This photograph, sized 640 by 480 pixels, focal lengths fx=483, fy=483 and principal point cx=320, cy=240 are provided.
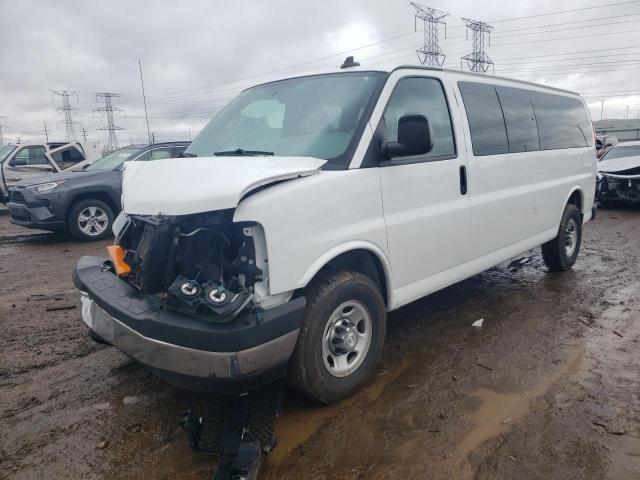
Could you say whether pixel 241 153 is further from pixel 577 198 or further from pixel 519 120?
pixel 577 198

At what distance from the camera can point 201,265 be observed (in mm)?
2750

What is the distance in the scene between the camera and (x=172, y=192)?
2652 mm

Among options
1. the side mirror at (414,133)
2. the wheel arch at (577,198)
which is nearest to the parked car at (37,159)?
the wheel arch at (577,198)

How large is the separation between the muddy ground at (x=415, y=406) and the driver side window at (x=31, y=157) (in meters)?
9.45

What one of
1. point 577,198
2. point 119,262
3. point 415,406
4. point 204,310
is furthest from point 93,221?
point 577,198

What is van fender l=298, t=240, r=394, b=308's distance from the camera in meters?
2.77

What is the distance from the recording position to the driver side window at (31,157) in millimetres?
13062

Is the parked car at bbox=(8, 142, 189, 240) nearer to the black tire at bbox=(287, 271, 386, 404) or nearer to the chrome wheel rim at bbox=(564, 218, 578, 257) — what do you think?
the chrome wheel rim at bbox=(564, 218, 578, 257)

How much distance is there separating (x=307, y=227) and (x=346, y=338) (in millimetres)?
814

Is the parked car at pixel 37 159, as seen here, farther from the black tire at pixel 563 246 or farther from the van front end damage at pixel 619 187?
the van front end damage at pixel 619 187

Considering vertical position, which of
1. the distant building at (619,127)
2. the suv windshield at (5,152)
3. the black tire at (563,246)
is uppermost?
the distant building at (619,127)

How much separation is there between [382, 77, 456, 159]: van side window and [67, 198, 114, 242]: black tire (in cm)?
734

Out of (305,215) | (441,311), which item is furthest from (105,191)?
(305,215)

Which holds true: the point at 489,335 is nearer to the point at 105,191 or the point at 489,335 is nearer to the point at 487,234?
the point at 487,234
